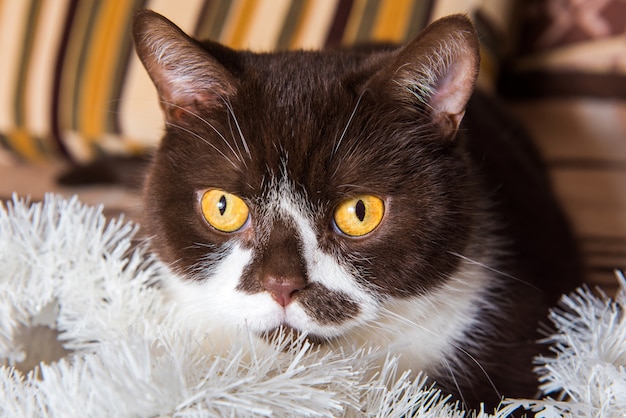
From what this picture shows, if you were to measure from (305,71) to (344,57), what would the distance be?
0.34 feet

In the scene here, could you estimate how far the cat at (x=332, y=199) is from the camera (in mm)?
829

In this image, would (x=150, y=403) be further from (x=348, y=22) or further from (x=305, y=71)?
(x=348, y=22)

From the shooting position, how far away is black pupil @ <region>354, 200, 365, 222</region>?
0.84 meters

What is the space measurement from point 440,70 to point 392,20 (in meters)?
0.92

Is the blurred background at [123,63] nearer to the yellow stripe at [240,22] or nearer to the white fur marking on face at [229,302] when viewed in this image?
the yellow stripe at [240,22]

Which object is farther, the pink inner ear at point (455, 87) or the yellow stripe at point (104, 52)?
the yellow stripe at point (104, 52)

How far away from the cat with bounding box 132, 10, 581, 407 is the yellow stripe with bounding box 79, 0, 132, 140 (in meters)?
0.82

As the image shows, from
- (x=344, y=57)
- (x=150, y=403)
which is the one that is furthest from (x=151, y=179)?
(x=150, y=403)

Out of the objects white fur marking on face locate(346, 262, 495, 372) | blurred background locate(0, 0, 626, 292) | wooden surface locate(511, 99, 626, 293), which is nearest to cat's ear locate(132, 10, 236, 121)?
white fur marking on face locate(346, 262, 495, 372)

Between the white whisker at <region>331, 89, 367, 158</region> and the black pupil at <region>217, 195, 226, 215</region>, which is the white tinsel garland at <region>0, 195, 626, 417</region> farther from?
the white whisker at <region>331, 89, 367, 158</region>

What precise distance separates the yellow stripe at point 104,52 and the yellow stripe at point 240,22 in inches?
10.8

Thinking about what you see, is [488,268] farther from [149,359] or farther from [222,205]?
[149,359]

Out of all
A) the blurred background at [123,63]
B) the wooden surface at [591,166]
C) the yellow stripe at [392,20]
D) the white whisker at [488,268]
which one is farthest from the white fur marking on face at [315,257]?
the yellow stripe at [392,20]

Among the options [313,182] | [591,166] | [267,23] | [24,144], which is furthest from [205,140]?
[591,166]
